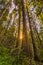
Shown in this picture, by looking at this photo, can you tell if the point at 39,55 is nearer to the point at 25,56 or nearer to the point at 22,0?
the point at 25,56

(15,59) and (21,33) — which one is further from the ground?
(21,33)

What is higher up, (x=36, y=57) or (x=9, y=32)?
(x=9, y=32)

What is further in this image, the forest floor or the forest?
the forest

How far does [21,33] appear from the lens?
28.0 ft

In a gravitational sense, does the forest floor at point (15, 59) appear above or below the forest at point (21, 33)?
below

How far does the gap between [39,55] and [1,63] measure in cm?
172

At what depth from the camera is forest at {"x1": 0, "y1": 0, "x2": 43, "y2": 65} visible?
7855 mm

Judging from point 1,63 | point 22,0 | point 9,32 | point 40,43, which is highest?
point 22,0

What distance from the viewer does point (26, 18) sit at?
841 cm

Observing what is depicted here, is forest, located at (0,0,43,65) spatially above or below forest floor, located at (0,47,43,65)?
above

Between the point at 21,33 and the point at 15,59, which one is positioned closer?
the point at 15,59

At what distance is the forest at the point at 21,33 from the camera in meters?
7.86

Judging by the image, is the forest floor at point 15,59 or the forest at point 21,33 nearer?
the forest floor at point 15,59

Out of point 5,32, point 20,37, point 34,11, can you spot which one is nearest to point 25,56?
point 20,37
